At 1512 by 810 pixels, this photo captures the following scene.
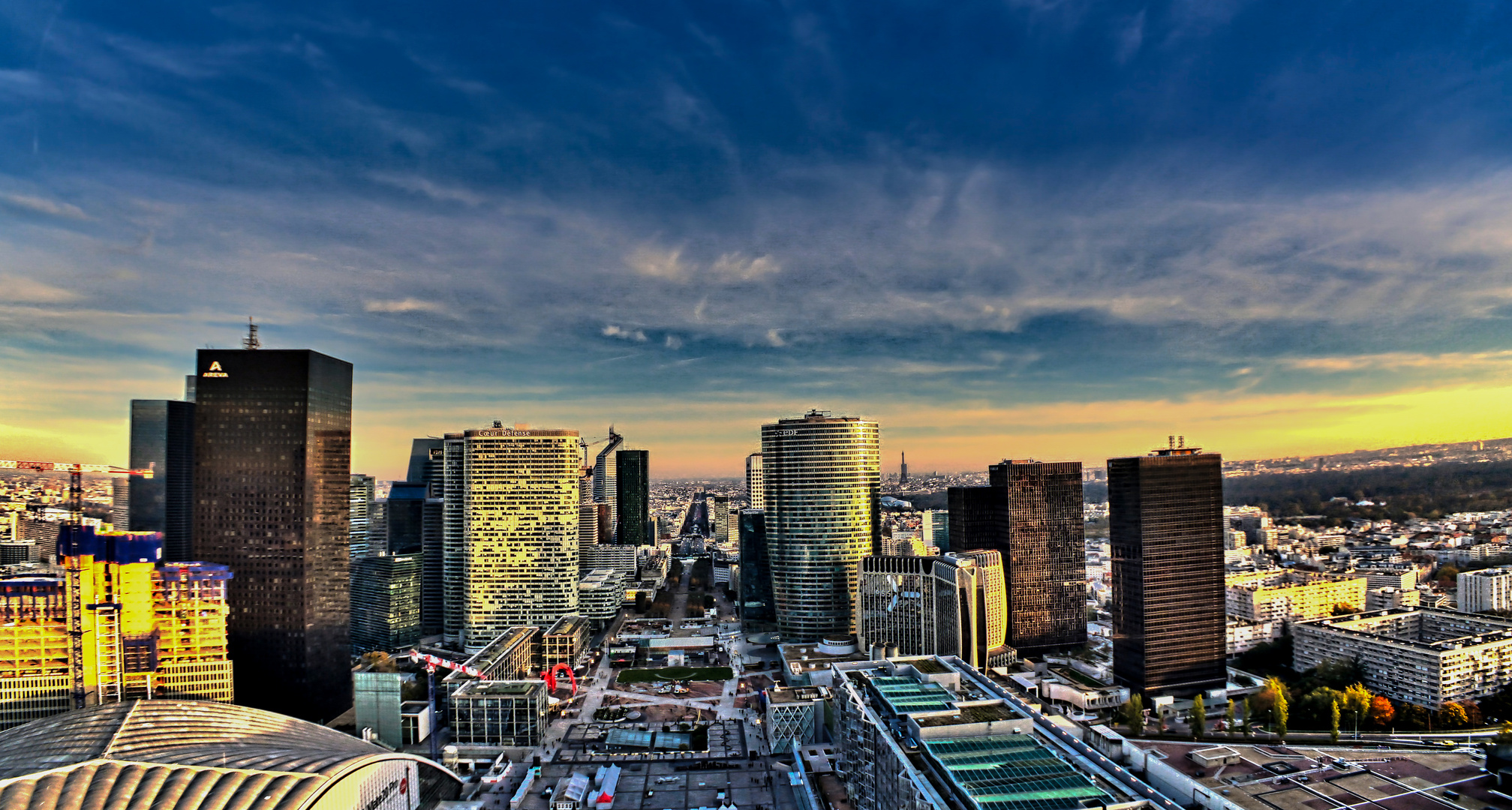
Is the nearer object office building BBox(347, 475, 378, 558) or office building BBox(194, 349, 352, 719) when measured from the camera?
office building BBox(194, 349, 352, 719)

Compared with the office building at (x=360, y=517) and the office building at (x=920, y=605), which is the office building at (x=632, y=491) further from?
the office building at (x=920, y=605)

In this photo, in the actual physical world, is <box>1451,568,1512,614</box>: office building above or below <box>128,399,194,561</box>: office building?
below

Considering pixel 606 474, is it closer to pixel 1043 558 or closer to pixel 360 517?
pixel 360 517

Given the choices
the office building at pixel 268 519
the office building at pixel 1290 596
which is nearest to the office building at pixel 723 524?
the office building at pixel 1290 596

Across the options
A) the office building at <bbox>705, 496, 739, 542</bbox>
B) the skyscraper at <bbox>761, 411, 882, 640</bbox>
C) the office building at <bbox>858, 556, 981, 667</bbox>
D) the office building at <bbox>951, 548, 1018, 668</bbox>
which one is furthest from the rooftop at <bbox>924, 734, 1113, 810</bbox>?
the office building at <bbox>705, 496, 739, 542</bbox>

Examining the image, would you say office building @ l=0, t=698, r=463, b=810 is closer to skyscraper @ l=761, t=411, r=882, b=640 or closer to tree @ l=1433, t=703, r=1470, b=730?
skyscraper @ l=761, t=411, r=882, b=640

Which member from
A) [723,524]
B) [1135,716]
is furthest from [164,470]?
[723,524]
